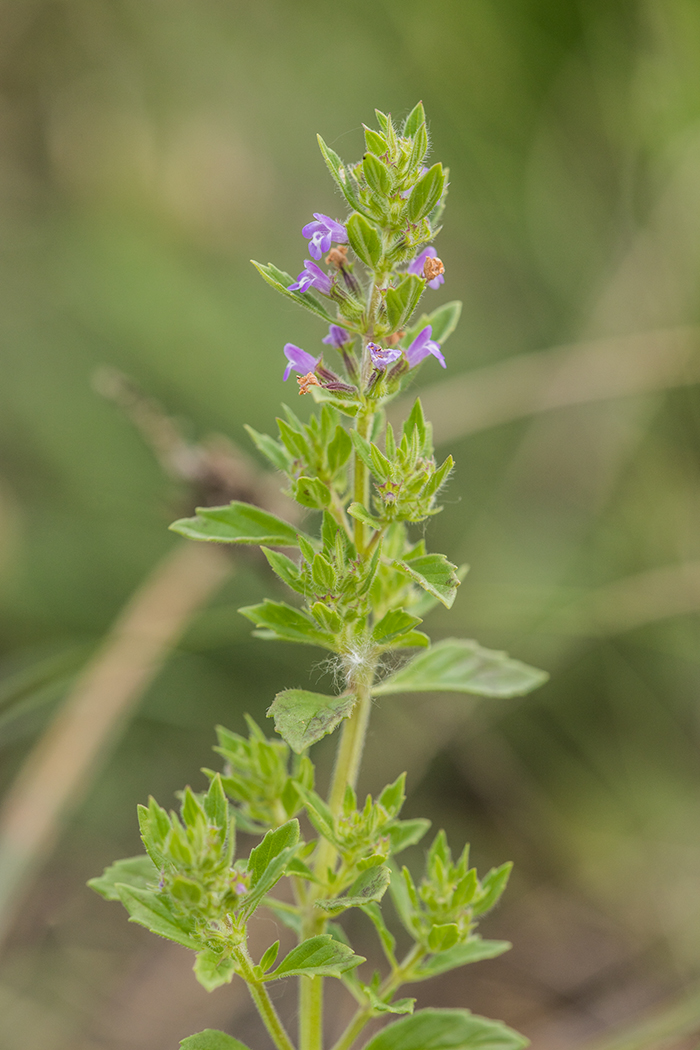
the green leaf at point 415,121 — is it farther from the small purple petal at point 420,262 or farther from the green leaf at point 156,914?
the green leaf at point 156,914

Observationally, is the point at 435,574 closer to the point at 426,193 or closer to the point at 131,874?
the point at 426,193

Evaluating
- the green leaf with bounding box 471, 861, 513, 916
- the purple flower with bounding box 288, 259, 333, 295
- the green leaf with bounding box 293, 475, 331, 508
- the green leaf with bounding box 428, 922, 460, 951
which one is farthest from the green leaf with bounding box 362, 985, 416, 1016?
the purple flower with bounding box 288, 259, 333, 295

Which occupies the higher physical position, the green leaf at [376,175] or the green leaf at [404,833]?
the green leaf at [376,175]

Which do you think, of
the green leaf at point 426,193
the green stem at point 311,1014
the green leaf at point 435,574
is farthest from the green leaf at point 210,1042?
the green leaf at point 426,193

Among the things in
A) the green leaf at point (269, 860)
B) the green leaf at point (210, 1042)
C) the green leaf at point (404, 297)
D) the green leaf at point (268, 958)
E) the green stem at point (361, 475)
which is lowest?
the green leaf at point (210, 1042)

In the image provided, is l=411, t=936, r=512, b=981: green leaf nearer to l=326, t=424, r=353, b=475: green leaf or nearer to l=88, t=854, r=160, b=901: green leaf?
l=88, t=854, r=160, b=901: green leaf

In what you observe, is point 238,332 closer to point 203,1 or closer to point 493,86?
point 493,86

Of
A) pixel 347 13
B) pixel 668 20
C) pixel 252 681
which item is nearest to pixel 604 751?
pixel 252 681

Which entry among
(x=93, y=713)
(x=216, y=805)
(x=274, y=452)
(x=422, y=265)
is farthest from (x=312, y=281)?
(x=93, y=713)
